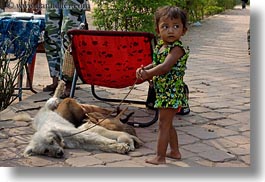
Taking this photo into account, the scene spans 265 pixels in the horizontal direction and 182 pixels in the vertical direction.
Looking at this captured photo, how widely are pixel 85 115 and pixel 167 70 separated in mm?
1097

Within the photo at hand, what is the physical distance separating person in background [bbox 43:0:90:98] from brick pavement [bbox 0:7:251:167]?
10.9 inches

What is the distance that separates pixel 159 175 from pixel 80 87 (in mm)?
2707

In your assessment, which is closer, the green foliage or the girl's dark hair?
the girl's dark hair

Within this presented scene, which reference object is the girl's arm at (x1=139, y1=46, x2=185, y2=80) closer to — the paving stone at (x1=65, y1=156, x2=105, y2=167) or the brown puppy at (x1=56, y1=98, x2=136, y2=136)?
the paving stone at (x1=65, y1=156, x2=105, y2=167)

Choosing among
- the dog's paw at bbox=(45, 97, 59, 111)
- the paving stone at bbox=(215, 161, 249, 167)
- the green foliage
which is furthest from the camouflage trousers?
the green foliage

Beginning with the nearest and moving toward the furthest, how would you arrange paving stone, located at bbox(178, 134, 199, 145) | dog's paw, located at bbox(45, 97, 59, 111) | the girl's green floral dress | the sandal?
1. the girl's green floral dress
2. paving stone, located at bbox(178, 134, 199, 145)
3. dog's paw, located at bbox(45, 97, 59, 111)
4. the sandal

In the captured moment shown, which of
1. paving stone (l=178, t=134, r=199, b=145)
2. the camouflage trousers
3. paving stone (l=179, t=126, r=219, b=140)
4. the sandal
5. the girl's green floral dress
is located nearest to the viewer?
the girl's green floral dress

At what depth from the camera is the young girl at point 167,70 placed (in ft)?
10.5

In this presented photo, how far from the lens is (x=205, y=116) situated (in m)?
4.59

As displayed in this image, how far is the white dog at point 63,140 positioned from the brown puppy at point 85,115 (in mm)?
91

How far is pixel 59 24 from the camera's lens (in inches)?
210

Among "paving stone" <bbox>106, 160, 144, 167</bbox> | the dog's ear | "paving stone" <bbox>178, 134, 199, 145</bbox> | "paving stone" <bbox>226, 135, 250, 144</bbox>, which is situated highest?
the dog's ear

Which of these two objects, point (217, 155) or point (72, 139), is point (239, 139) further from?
point (72, 139)

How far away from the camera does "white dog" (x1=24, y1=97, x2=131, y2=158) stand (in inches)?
136
